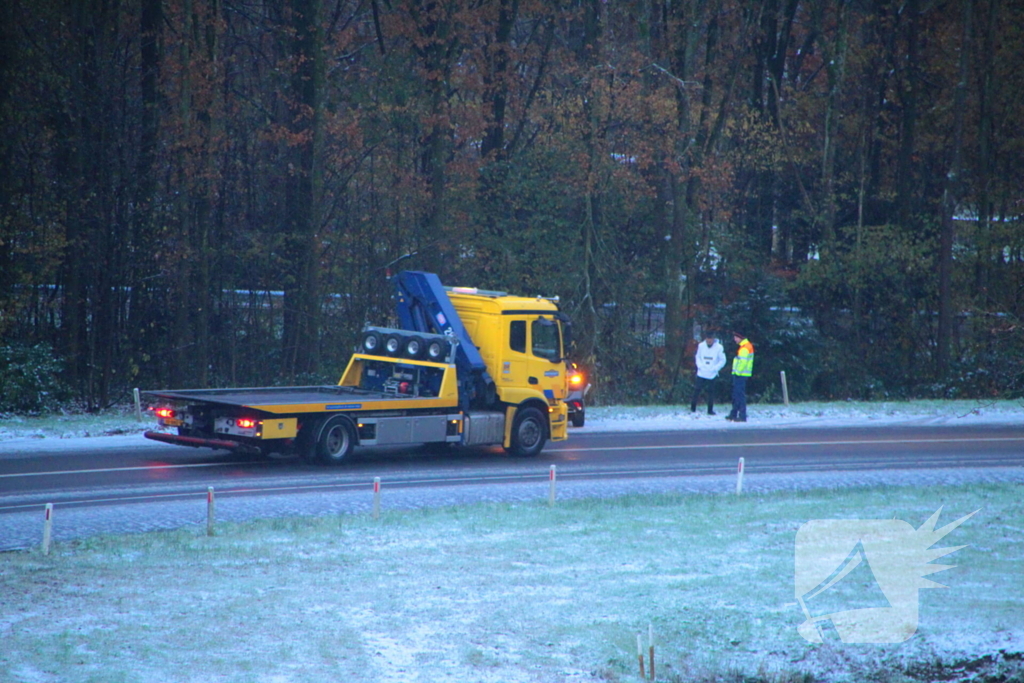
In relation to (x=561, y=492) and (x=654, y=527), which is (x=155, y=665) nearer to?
(x=654, y=527)

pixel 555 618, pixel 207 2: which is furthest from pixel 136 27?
pixel 555 618

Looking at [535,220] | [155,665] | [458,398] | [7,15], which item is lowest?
[155,665]

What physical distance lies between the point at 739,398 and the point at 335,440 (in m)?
11.1

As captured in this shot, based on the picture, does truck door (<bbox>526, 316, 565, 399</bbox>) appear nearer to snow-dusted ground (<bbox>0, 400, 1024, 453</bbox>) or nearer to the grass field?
snow-dusted ground (<bbox>0, 400, 1024, 453</bbox>)

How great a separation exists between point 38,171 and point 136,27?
504 cm

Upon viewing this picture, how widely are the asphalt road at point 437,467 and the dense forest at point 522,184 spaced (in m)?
9.34

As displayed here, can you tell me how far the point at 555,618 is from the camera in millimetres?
10016

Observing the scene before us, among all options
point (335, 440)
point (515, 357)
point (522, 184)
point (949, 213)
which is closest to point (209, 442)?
point (335, 440)

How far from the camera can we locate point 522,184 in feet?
116

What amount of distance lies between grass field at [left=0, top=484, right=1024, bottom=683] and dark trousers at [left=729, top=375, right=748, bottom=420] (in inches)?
473

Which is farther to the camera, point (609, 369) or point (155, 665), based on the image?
point (609, 369)

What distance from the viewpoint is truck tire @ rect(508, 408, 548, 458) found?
65.8 ft

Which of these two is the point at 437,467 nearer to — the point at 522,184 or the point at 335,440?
the point at 335,440

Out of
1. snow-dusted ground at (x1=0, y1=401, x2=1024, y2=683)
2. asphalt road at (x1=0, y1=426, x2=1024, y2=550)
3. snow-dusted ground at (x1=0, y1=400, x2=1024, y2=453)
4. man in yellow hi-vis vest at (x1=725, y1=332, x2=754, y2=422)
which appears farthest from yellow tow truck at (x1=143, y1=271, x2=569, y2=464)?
man in yellow hi-vis vest at (x1=725, y1=332, x2=754, y2=422)
